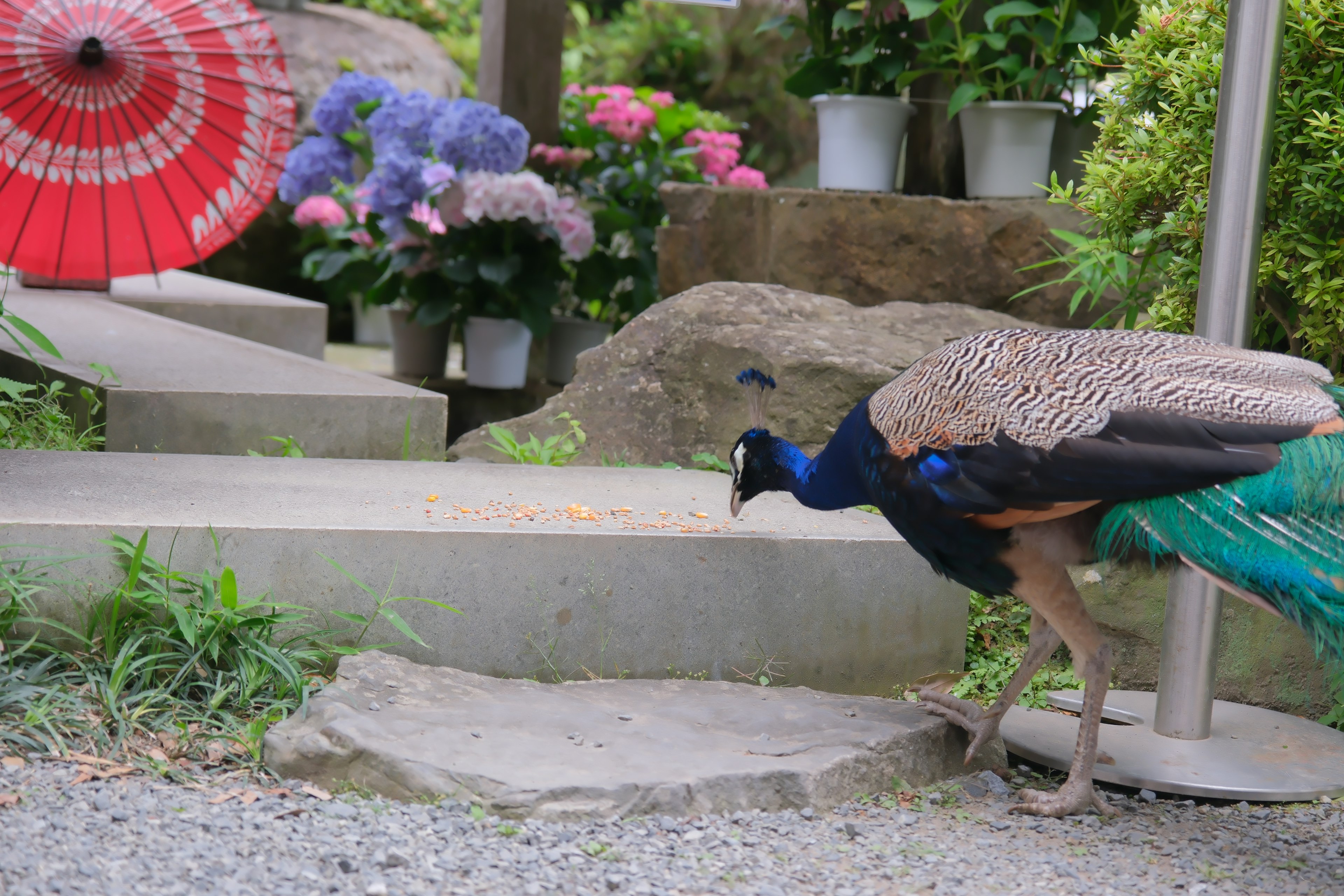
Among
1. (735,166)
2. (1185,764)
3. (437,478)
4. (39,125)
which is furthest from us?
(735,166)

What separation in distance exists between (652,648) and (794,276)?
2293 millimetres

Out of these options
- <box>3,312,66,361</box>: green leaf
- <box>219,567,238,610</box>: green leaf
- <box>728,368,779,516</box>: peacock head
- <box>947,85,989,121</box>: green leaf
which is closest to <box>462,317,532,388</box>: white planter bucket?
<box>947,85,989,121</box>: green leaf

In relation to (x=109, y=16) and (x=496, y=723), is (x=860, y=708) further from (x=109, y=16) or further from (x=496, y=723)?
(x=109, y=16)

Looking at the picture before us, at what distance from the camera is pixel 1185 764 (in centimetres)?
246

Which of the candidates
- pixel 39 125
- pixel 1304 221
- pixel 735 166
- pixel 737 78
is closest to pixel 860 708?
pixel 1304 221

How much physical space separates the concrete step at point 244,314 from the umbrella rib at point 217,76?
4.71 ft

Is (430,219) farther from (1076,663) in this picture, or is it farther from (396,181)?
(1076,663)

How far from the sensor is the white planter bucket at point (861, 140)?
4.62 meters

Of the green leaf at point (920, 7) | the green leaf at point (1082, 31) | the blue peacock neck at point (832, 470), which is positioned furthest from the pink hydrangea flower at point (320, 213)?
the blue peacock neck at point (832, 470)

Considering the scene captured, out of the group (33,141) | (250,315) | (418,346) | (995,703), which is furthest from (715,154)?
(995,703)

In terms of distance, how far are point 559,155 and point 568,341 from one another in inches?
36.0

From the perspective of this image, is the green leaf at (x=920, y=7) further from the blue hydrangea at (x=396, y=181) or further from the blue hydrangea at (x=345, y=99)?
the blue hydrangea at (x=345, y=99)

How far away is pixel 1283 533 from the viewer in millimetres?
1978

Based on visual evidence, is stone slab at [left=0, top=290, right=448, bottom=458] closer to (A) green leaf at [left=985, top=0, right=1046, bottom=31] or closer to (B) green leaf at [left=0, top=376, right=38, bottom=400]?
(B) green leaf at [left=0, top=376, right=38, bottom=400]
